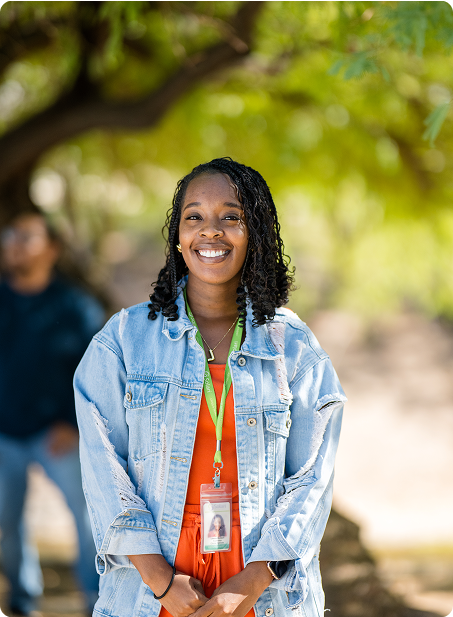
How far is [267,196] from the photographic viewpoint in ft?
6.94

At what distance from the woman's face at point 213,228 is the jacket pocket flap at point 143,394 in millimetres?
386

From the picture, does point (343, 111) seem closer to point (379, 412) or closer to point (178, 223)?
point (178, 223)

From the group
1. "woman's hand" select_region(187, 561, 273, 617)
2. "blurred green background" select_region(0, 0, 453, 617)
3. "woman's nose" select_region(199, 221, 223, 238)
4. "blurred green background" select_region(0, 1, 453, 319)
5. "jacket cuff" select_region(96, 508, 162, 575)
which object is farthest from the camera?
"blurred green background" select_region(0, 1, 453, 319)

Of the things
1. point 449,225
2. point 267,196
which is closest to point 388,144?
point 449,225

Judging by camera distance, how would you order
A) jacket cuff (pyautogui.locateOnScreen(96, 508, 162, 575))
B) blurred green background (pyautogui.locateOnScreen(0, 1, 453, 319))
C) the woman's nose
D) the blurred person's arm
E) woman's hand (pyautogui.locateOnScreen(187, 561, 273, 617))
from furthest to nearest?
1. blurred green background (pyautogui.locateOnScreen(0, 1, 453, 319))
2. the blurred person's arm
3. the woman's nose
4. jacket cuff (pyautogui.locateOnScreen(96, 508, 162, 575))
5. woman's hand (pyautogui.locateOnScreen(187, 561, 273, 617))

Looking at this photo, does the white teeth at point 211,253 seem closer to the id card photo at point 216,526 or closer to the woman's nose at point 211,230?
the woman's nose at point 211,230

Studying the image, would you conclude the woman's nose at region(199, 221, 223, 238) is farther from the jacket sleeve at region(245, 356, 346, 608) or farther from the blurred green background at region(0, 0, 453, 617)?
the blurred green background at region(0, 0, 453, 617)

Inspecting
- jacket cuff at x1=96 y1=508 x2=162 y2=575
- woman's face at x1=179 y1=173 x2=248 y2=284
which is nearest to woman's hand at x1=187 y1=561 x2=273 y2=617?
jacket cuff at x1=96 y1=508 x2=162 y2=575

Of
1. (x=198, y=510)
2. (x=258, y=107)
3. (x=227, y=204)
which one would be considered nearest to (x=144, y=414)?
(x=198, y=510)

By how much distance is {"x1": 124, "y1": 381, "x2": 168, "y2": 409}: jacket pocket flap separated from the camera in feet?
6.26

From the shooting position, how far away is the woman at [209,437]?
187 cm

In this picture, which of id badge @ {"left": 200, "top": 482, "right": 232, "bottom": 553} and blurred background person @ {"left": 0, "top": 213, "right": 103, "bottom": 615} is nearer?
id badge @ {"left": 200, "top": 482, "right": 232, "bottom": 553}

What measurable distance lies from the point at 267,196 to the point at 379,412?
13.7 metres

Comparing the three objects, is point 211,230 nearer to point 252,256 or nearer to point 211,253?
point 211,253
